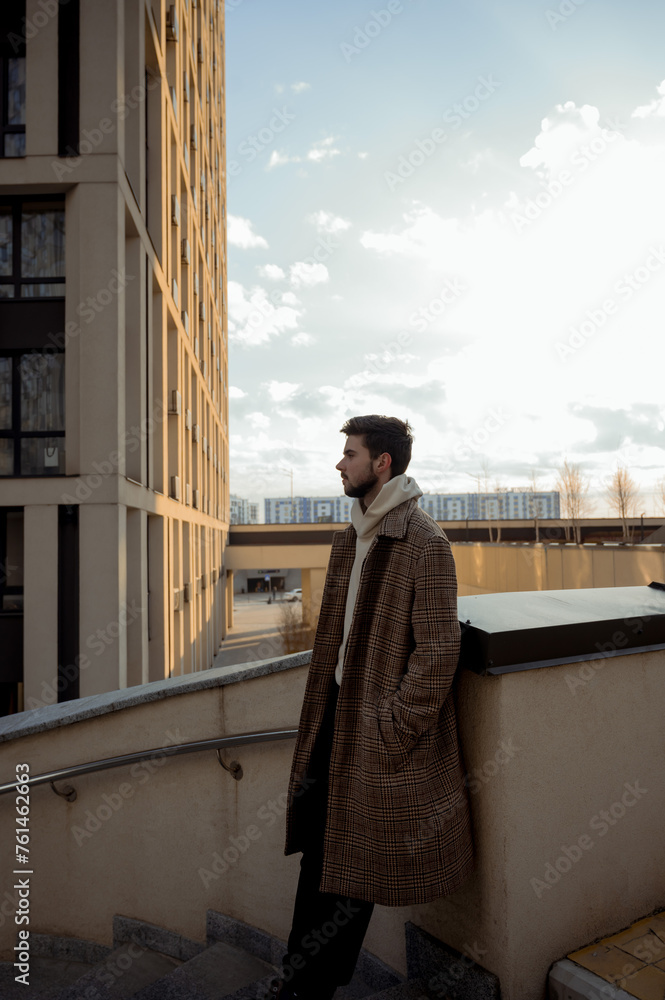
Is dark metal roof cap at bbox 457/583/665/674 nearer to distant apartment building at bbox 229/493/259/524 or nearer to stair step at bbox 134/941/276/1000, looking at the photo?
stair step at bbox 134/941/276/1000

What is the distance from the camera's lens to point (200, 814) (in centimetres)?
330

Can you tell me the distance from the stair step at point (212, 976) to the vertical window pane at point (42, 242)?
847 cm

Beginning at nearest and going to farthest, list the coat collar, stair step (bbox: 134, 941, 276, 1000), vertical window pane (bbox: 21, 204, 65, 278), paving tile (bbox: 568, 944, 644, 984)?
1. paving tile (bbox: 568, 944, 644, 984)
2. the coat collar
3. stair step (bbox: 134, 941, 276, 1000)
4. vertical window pane (bbox: 21, 204, 65, 278)

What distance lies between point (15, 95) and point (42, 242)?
210 centimetres

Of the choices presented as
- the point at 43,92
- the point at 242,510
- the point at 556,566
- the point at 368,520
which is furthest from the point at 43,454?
the point at 242,510

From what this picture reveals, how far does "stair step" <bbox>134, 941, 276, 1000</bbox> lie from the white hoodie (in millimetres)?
1647

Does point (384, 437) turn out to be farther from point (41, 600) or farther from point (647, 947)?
point (41, 600)

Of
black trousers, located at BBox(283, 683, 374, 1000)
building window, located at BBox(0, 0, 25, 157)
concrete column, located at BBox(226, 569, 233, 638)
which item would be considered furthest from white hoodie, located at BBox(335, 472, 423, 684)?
concrete column, located at BBox(226, 569, 233, 638)

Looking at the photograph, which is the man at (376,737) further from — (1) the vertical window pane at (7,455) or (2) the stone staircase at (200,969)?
(1) the vertical window pane at (7,455)

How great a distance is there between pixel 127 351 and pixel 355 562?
8267 mm

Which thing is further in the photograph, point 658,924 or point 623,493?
point 623,493

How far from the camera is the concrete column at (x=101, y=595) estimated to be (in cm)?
795

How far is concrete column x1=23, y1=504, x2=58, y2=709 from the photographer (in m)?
7.86

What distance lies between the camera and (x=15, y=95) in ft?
28.8
